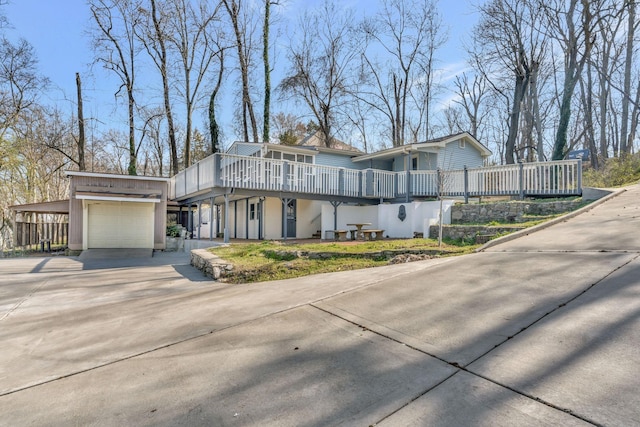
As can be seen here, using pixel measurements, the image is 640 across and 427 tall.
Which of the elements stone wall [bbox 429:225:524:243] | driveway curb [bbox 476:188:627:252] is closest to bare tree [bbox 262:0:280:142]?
stone wall [bbox 429:225:524:243]

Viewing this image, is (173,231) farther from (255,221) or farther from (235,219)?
(255,221)

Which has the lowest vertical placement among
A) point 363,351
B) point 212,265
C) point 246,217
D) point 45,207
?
point 363,351

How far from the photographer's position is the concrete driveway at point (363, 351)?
8.00ft

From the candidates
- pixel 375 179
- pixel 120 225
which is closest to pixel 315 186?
pixel 375 179

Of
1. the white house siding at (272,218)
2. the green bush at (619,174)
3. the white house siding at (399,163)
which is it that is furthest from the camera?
the white house siding at (399,163)

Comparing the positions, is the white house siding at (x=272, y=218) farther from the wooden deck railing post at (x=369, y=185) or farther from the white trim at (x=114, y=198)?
the white trim at (x=114, y=198)

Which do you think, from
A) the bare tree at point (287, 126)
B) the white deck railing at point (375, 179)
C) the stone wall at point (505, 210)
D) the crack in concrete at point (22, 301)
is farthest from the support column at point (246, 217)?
the bare tree at point (287, 126)

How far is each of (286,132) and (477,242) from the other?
27.8m

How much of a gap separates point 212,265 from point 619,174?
60.1 feet

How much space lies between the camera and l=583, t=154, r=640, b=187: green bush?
623 inches

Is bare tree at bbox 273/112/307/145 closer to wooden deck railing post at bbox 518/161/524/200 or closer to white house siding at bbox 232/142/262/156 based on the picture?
white house siding at bbox 232/142/262/156

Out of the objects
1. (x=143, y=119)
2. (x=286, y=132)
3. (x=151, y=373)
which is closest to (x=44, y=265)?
(x=151, y=373)

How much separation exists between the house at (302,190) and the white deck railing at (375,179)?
4 cm

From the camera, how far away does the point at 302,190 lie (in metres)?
14.8
